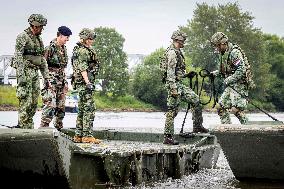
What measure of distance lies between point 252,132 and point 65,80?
480cm

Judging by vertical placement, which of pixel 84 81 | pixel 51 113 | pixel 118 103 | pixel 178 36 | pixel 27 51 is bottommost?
pixel 118 103

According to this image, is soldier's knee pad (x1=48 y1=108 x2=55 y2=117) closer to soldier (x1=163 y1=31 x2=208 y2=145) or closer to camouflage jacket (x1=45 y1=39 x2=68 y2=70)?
camouflage jacket (x1=45 y1=39 x2=68 y2=70)

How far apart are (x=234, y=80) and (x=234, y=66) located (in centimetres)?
32

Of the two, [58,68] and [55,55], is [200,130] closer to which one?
[58,68]

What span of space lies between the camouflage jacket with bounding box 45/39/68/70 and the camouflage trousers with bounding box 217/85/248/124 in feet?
11.9

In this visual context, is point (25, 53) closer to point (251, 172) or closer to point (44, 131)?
point (44, 131)

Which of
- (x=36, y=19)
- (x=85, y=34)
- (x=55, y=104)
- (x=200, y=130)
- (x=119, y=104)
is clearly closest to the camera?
(x=36, y=19)

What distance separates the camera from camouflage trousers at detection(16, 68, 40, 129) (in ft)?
31.7

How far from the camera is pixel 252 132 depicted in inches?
356

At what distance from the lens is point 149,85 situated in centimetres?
7862

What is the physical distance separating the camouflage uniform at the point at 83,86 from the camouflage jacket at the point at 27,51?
0.61m

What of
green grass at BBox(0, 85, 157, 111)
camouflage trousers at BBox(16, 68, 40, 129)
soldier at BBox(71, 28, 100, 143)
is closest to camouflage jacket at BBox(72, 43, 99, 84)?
soldier at BBox(71, 28, 100, 143)

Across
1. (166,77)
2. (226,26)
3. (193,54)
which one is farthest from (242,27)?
(166,77)

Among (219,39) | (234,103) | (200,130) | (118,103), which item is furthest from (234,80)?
(118,103)
